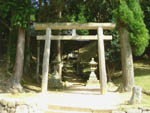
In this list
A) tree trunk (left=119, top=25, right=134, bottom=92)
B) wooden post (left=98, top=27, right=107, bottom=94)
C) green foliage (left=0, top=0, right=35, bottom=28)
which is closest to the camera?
wooden post (left=98, top=27, right=107, bottom=94)

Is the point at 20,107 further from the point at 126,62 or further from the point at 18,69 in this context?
the point at 126,62

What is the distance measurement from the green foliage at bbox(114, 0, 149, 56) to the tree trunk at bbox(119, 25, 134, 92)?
22 cm

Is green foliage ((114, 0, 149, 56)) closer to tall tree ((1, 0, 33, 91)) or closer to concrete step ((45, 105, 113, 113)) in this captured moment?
concrete step ((45, 105, 113, 113))

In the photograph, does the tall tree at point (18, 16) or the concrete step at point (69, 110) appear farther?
the tall tree at point (18, 16)

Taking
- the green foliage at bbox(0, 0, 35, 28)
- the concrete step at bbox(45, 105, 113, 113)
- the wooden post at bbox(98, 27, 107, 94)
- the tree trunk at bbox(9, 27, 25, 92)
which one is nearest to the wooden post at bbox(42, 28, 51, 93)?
the green foliage at bbox(0, 0, 35, 28)

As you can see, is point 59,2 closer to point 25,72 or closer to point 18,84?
point 18,84

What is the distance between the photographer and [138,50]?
22.6 feet

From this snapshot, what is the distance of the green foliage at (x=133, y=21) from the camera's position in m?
6.62

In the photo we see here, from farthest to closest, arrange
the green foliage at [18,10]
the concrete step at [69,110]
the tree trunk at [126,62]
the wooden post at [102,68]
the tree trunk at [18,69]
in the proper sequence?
the tree trunk at [18,69] < the green foliage at [18,10] < the tree trunk at [126,62] < the wooden post at [102,68] < the concrete step at [69,110]

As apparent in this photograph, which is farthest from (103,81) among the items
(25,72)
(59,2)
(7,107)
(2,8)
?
(25,72)

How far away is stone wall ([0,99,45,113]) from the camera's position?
4.28 meters

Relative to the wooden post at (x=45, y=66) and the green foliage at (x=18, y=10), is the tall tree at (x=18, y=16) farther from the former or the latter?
the wooden post at (x=45, y=66)

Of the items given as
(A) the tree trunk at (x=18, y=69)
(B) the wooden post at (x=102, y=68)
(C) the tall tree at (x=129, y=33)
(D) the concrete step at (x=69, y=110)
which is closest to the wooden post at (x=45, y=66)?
(A) the tree trunk at (x=18, y=69)

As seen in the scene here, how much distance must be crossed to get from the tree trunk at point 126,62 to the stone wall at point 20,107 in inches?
155
